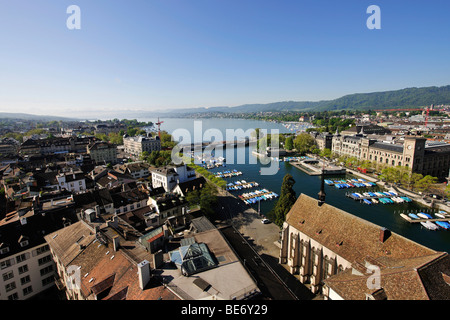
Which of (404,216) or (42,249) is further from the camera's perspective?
(404,216)

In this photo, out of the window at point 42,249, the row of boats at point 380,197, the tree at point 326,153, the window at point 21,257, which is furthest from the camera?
the tree at point 326,153

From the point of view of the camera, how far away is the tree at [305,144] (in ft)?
279

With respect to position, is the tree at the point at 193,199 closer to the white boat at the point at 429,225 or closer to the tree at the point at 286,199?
the tree at the point at 286,199

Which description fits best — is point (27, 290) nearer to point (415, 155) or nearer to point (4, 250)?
point (4, 250)

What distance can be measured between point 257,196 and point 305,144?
158 feet

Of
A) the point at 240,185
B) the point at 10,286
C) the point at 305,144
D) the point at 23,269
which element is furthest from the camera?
the point at 305,144

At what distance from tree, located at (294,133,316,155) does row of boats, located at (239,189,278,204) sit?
4476 centimetres

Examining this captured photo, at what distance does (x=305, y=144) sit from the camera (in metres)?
85.0

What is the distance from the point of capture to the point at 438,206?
38125mm

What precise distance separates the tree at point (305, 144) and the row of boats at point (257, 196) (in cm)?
4476

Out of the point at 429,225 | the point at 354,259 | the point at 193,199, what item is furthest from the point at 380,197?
the point at 354,259

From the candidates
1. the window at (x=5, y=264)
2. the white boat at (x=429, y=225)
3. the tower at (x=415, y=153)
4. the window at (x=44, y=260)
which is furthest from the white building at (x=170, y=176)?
the tower at (x=415, y=153)
